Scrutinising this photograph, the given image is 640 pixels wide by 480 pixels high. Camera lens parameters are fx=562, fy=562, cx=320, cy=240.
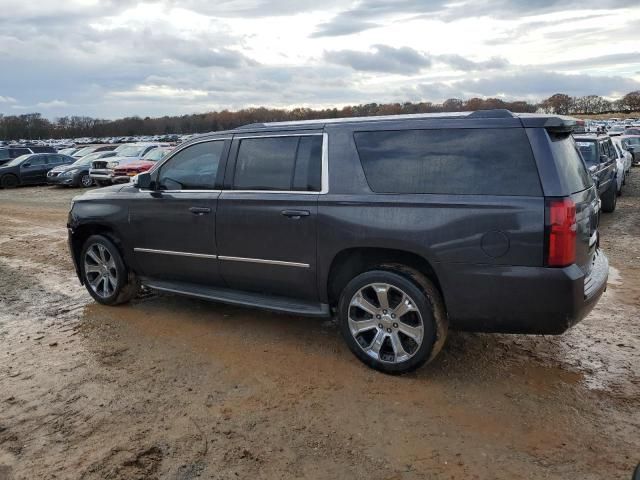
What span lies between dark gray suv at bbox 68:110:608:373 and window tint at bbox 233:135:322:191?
0.01 metres

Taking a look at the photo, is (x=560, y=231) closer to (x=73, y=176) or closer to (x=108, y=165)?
(x=108, y=165)

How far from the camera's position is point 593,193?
4.29 m

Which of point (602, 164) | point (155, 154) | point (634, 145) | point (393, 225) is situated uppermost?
point (155, 154)

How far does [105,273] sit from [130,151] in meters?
18.9

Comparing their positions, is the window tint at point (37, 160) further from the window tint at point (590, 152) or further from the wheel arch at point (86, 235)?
the window tint at point (590, 152)

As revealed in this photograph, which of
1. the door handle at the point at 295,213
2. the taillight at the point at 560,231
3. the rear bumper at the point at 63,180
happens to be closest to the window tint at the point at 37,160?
the rear bumper at the point at 63,180

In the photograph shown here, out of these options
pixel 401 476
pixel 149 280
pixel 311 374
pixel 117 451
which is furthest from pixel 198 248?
pixel 401 476

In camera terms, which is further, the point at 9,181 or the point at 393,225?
the point at 9,181

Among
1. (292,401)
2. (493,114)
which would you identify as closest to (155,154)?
(292,401)

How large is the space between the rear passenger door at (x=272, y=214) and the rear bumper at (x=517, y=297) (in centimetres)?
122

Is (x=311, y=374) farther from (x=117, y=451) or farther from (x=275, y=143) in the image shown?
(x=275, y=143)

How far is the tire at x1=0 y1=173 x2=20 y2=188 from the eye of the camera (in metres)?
24.1

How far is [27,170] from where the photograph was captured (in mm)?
24484

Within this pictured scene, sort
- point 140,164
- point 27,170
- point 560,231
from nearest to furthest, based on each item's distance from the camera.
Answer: point 560,231, point 140,164, point 27,170
